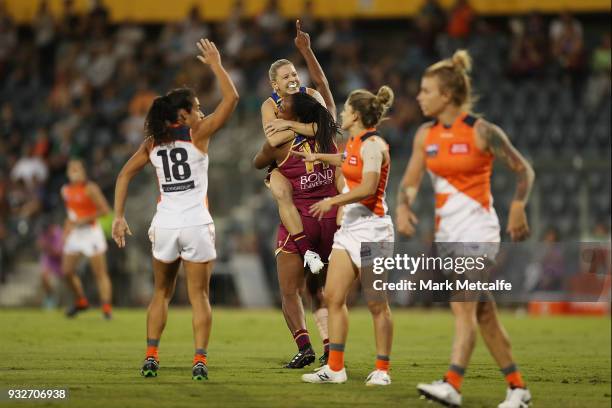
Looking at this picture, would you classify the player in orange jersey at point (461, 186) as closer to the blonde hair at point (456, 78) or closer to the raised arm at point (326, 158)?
the blonde hair at point (456, 78)

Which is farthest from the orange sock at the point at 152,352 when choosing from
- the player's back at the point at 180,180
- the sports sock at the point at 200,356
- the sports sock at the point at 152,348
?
the player's back at the point at 180,180

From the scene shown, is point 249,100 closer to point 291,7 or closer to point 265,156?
point 291,7

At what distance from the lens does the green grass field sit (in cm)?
871

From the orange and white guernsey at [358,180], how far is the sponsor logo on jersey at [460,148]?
135 cm

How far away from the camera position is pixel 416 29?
81.7ft

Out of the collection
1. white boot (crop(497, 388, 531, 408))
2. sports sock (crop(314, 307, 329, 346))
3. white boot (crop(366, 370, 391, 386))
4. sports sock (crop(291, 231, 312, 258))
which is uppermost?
sports sock (crop(291, 231, 312, 258))

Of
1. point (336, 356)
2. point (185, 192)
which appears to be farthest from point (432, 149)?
point (185, 192)

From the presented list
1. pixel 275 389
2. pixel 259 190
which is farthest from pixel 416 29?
pixel 275 389

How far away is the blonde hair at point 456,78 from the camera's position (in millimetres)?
8258

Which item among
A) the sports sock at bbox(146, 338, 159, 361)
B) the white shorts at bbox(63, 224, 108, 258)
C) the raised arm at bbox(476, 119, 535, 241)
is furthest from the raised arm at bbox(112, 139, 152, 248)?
the white shorts at bbox(63, 224, 108, 258)

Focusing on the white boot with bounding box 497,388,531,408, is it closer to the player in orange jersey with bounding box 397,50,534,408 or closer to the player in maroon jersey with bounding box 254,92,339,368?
the player in orange jersey with bounding box 397,50,534,408

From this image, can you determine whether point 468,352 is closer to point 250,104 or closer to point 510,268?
point 510,268

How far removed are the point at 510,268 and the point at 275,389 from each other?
12.1 meters

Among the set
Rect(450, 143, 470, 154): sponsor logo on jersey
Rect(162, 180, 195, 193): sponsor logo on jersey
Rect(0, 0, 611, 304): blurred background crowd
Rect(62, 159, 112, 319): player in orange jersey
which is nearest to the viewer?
Rect(450, 143, 470, 154): sponsor logo on jersey
